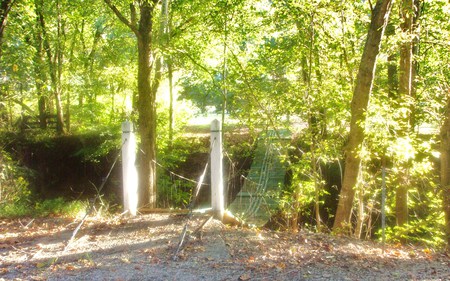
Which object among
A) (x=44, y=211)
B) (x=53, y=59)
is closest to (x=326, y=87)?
(x=44, y=211)

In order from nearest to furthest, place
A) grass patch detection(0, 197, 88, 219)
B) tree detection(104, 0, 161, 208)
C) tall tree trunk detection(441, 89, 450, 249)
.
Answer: tall tree trunk detection(441, 89, 450, 249)
grass patch detection(0, 197, 88, 219)
tree detection(104, 0, 161, 208)

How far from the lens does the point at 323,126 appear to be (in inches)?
400

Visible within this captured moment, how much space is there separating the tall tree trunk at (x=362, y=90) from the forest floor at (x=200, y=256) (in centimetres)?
216

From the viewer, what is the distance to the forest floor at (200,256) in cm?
530

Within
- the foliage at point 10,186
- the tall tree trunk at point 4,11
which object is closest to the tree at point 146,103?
the tall tree trunk at point 4,11

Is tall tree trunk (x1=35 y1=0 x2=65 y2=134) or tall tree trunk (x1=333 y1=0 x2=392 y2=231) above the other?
tall tree trunk (x1=35 y1=0 x2=65 y2=134)

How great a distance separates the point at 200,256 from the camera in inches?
232

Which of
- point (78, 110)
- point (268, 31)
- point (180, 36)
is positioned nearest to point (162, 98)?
point (78, 110)

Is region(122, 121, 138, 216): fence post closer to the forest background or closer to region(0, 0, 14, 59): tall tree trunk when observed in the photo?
the forest background

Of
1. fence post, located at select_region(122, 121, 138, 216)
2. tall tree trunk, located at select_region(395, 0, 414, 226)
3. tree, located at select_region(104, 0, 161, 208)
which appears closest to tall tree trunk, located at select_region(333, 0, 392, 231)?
tall tree trunk, located at select_region(395, 0, 414, 226)

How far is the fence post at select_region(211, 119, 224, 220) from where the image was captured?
7.54 m

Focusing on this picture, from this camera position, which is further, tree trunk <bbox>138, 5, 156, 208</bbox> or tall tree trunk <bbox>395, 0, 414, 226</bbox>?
tree trunk <bbox>138, 5, 156, 208</bbox>

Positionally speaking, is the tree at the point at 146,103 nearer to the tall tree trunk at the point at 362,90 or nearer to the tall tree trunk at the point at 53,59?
the tall tree trunk at the point at 362,90

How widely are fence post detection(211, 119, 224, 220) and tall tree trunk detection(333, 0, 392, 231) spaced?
2.61 m
